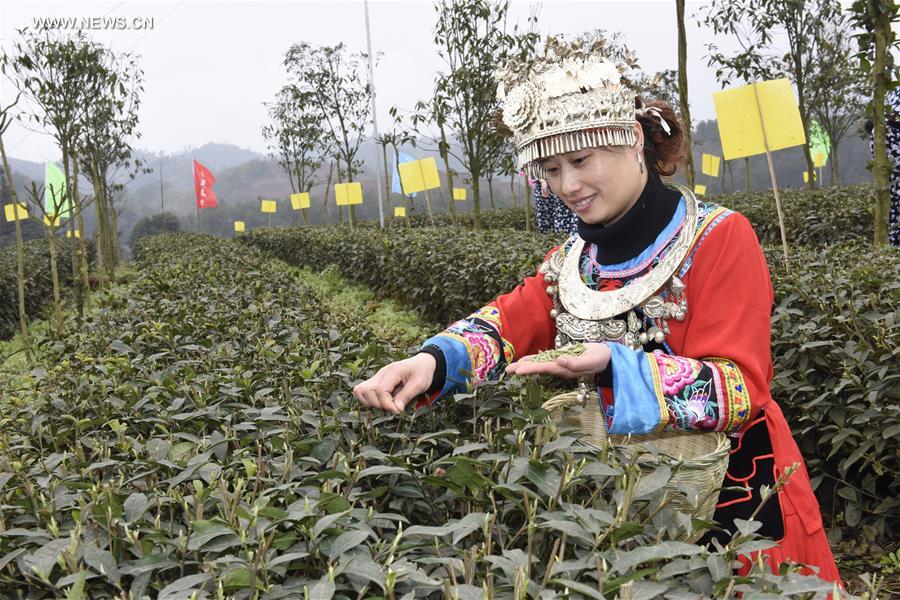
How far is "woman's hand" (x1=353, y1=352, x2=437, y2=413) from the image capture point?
4.75ft

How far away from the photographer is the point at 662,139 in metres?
1.81

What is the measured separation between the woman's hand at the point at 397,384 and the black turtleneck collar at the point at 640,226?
51cm

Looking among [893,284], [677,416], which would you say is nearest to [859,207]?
[893,284]

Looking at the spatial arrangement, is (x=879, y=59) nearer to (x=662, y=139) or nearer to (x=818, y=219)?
(x=662, y=139)

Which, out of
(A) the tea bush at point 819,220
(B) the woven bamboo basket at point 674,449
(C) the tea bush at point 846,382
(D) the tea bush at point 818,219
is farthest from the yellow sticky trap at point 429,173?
(B) the woven bamboo basket at point 674,449

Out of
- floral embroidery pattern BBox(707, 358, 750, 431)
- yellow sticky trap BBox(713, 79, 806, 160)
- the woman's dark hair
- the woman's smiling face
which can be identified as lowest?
floral embroidery pattern BBox(707, 358, 750, 431)

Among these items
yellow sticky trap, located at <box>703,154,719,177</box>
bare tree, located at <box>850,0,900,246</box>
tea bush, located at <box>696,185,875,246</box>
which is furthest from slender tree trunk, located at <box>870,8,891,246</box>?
yellow sticky trap, located at <box>703,154,719,177</box>

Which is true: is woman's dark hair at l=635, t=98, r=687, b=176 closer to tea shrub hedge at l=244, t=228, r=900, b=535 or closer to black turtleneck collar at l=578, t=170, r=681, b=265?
black turtleneck collar at l=578, t=170, r=681, b=265

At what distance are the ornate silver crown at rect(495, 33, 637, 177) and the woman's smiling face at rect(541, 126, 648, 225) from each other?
4 centimetres

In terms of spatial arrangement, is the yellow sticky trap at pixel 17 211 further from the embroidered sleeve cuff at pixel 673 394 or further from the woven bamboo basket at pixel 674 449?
the embroidered sleeve cuff at pixel 673 394

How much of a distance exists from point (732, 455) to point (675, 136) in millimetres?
801

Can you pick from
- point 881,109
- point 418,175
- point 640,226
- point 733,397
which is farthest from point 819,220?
point 733,397

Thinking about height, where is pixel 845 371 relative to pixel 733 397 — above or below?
below

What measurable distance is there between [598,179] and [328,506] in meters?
0.97
